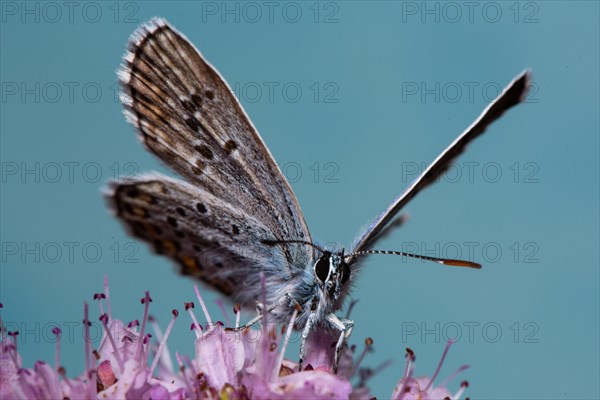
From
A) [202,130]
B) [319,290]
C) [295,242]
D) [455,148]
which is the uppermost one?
[202,130]

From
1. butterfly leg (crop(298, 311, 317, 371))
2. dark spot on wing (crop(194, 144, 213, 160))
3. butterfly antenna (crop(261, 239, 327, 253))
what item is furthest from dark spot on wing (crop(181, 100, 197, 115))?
butterfly leg (crop(298, 311, 317, 371))

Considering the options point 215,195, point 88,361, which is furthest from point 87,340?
point 215,195

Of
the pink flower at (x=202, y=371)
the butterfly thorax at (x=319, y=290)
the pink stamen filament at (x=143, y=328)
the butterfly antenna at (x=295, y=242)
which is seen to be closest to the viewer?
the pink flower at (x=202, y=371)

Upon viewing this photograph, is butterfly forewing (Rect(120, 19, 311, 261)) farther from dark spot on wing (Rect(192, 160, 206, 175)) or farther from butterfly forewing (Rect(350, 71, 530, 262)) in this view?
butterfly forewing (Rect(350, 71, 530, 262))

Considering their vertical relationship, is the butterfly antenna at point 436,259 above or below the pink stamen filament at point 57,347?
above

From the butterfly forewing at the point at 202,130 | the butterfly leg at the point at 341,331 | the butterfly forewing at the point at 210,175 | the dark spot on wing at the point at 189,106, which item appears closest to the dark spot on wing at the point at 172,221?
the butterfly forewing at the point at 210,175

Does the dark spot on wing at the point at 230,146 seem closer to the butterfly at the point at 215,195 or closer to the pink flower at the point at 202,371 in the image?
the butterfly at the point at 215,195

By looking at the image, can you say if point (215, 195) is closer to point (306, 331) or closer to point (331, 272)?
point (331, 272)
